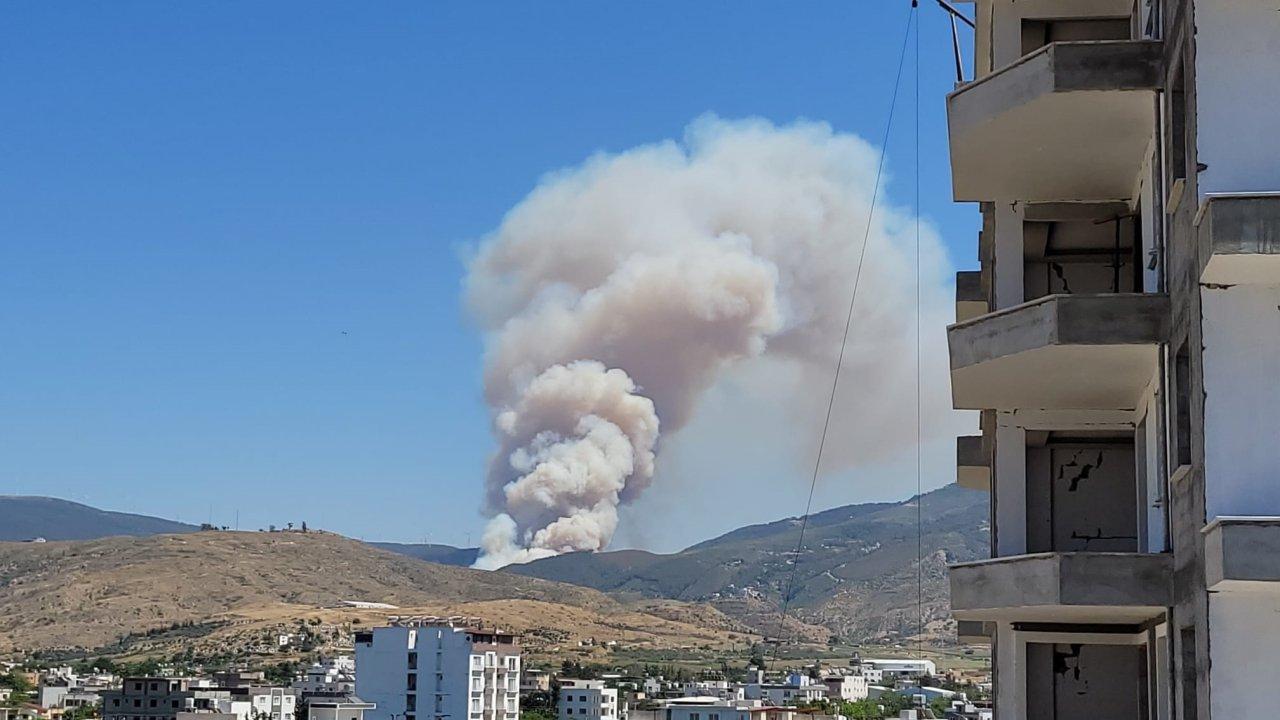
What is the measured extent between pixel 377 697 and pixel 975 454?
287 feet

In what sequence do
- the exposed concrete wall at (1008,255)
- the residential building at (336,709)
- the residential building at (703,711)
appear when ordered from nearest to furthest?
the exposed concrete wall at (1008,255) → the residential building at (336,709) → the residential building at (703,711)

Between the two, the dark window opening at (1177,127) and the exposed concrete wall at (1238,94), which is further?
the dark window opening at (1177,127)

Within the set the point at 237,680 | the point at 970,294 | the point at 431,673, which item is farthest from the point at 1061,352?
the point at 237,680

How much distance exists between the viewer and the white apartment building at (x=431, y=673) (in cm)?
10700

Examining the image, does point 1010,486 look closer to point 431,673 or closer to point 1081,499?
point 1081,499

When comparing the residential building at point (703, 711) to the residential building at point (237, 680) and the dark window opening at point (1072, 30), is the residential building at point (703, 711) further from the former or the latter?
the dark window opening at point (1072, 30)

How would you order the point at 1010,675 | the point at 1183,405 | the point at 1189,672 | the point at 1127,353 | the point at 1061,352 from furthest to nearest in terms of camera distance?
the point at 1010,675
the point at 1061,352
the point at 1127,353
the point at 1183,405
the point at 1189,672

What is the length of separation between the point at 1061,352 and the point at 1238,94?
11.1 ft

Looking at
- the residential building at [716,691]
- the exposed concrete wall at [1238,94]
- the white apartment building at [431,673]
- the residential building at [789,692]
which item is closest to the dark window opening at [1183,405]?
the exposed concrete wall at [1238,94]

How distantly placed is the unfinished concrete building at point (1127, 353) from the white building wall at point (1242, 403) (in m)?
0.02

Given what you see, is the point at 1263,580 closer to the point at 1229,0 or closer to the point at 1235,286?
the point at 1235,286

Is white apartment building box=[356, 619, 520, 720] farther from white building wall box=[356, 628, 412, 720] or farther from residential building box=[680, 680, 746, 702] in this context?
residential building box=[680, 680, 746, 702]

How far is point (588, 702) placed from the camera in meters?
127

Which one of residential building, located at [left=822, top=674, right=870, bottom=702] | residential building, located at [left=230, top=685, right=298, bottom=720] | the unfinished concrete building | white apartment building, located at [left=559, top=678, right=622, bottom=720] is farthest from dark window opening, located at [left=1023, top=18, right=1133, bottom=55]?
residential building, located at [left=822, top=674, right=870, bottom=702]
